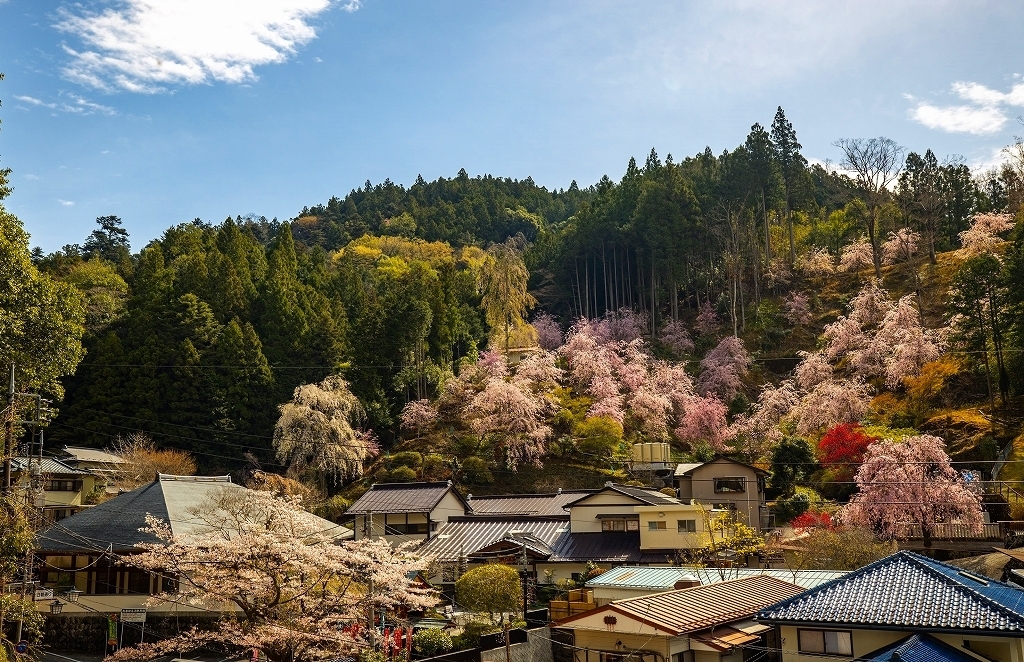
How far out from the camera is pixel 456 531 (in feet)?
105

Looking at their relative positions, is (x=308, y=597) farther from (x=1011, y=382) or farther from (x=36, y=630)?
(x=1011, y=382)

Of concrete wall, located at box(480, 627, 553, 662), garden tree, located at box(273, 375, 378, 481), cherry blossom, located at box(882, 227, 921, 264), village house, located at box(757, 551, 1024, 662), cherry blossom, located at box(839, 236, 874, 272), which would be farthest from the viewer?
cherry blossom, located at box(839, 236, 874, 272)

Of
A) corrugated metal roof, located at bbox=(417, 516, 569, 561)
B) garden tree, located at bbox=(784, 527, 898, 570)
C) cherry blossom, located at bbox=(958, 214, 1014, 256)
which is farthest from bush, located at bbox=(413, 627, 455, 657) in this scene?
cherry blossom, located at bbox=(958, 214, 1014, 256)

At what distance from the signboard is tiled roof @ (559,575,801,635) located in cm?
1394

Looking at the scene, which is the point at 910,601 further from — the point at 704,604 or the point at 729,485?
the point at 729,485

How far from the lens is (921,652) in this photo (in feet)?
49.3

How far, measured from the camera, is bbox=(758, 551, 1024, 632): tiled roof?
15227 mm

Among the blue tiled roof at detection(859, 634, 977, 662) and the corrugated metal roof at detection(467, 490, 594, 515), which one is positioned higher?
the corrugated metal roof at detection(467, 490, 594, 515)

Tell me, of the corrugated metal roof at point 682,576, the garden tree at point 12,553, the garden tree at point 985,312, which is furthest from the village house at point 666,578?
the garden tree at point 985,312

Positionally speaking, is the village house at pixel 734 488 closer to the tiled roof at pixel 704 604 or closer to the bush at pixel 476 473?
the bush at pixel 476 473

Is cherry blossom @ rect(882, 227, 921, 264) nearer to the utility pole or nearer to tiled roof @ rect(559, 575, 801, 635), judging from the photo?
tiled roof @ rect(559, 575, 801, 635)

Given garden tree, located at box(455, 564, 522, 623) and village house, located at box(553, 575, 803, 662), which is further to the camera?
garden tree, located at box(455, 564, 522, 623)

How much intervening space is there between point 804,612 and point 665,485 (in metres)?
23.1

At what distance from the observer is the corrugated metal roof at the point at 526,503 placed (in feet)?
114
